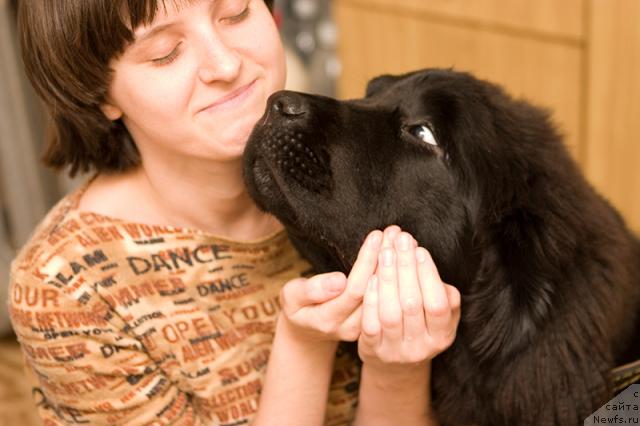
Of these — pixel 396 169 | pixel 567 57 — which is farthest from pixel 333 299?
pixel 567 57

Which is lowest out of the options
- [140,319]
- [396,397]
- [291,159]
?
[396,397]

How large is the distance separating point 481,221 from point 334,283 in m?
0.26

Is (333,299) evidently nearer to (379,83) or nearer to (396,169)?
(396,169)

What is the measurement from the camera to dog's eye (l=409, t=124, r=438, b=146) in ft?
4.27

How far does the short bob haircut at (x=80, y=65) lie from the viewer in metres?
1.22

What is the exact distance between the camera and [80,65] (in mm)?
1272

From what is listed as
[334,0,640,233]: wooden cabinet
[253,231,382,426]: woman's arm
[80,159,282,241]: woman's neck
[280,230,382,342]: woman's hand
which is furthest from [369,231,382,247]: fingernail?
[334,0,640,233]: wooden cabinet

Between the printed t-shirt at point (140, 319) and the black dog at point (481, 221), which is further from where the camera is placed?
the printed t-shirt at point (140, 319)

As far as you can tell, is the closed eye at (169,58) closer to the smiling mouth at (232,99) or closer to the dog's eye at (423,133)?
the smiling mouth at (232,99)

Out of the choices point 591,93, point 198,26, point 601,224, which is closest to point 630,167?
point 591,93

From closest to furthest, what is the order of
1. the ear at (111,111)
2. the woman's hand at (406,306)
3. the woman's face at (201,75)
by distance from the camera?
1. the woman's hand at (406,306)
2. the woman's face at (201,75)
3. the ear at (111,111)

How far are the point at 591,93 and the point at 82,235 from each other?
5.05ft

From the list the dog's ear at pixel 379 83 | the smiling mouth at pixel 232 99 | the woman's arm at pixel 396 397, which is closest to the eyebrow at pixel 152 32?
the smiling mouth at pixel 232 99

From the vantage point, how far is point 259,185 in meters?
1.29
